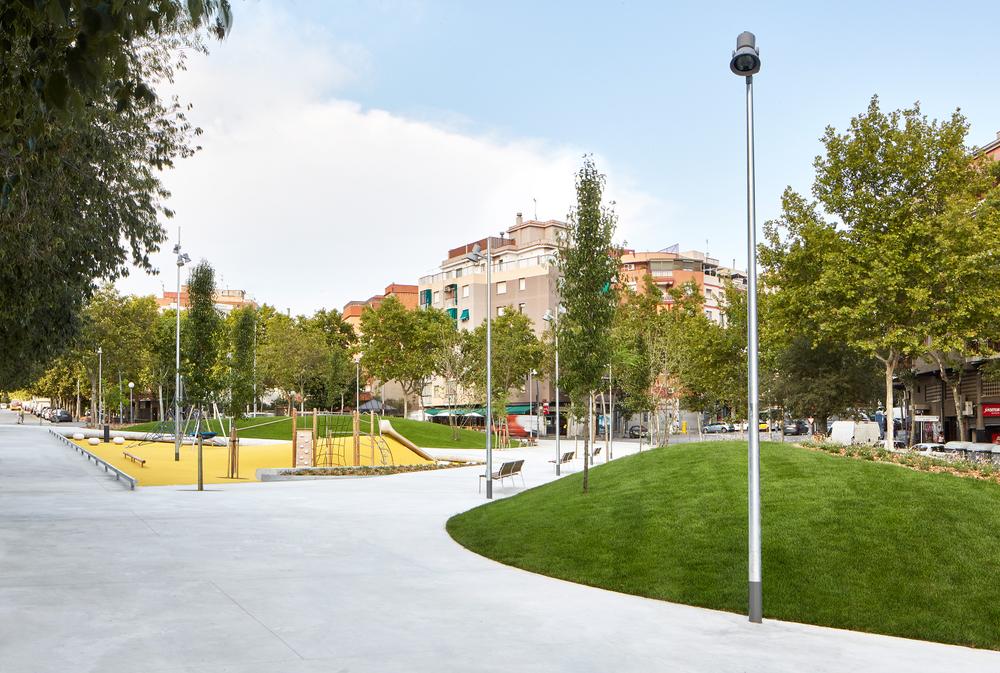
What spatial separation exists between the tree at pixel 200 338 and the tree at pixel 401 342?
56.6 metres

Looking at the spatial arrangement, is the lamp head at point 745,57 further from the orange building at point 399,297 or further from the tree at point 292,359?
the orange building at point 399,297

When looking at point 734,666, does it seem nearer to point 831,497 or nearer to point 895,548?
point 895,548

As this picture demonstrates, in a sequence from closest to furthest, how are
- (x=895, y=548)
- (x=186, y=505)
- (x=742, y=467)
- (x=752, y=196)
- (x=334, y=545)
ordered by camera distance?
Result: (x=752, y=196)
(x=895, y=548)
(x=334, y=545)
(x=742, y=467)
(x=186, y=505)

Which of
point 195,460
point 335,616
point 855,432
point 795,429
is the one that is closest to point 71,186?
point 335,616

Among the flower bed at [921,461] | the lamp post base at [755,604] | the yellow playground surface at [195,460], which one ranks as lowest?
the yellow playground surface at [195,460]

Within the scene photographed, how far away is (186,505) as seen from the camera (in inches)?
819

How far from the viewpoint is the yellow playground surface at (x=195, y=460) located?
3178cm

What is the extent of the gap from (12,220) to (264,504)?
422 inches

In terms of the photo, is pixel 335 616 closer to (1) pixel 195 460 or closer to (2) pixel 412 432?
(1) pixel 195 460

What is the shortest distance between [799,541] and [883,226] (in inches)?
1008

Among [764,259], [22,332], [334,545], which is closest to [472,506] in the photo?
[334,545]

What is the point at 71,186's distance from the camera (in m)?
14.6

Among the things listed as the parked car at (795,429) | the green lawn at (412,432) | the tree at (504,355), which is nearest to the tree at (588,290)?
the green lawn at (412,432)

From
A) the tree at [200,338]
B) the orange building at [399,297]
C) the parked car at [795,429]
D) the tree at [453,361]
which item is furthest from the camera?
the orange building at [399,297]
